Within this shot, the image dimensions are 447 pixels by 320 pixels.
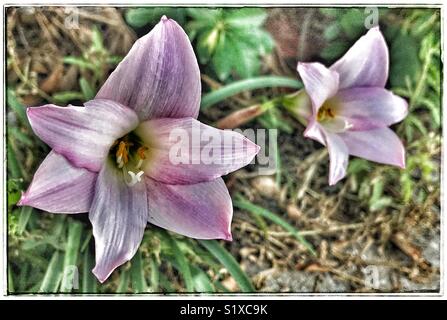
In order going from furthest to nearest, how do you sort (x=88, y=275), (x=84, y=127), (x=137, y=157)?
1. (x=88, y=275)
2. (x=137, y=157)
3. (x=84, y=127)

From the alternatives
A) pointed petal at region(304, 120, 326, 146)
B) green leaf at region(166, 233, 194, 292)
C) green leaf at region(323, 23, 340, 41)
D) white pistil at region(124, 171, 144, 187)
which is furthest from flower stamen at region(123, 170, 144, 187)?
green leaf at region(323, 23, 340, 41)

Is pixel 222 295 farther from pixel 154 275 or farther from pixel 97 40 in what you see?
pixel 97 40

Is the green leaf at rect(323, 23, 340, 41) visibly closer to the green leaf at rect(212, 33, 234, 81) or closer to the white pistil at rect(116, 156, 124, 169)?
the green leaf at rect(212, 33, 234, 81)

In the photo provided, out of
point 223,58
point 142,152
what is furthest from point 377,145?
point 142,152

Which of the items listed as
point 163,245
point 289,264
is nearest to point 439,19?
point 289,264

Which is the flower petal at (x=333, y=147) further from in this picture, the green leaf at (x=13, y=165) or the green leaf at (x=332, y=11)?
the green leaf at (x=13, y=165)
